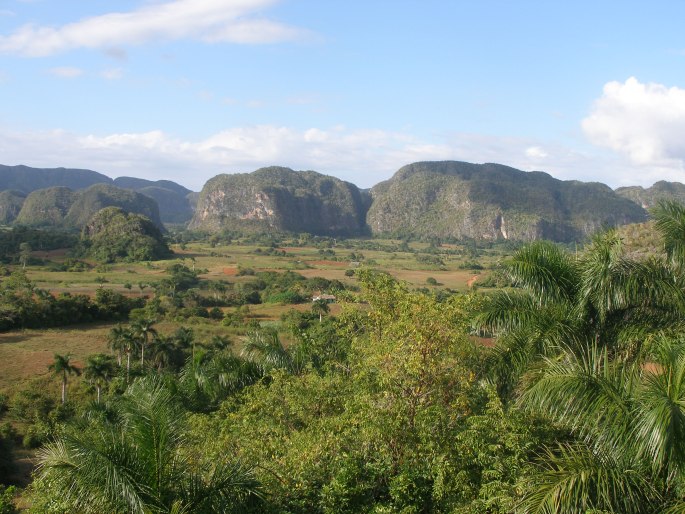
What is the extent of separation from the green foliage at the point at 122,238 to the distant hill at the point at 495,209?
3252 inches

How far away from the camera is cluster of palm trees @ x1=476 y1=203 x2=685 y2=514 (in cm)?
498

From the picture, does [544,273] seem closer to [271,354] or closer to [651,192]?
[271,354]

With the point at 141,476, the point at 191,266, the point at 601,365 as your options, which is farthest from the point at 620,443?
the point at 191,266

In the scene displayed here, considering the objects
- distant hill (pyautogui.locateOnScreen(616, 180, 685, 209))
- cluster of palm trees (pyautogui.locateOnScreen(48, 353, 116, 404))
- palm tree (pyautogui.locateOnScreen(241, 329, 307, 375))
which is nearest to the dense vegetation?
palm tree (pyautogui.locateOnScreen(241, 329, 307, 375))

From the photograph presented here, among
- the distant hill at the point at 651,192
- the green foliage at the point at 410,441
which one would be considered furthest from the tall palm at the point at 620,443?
the distant hill at the point at 651,192

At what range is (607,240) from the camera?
7.60 meters

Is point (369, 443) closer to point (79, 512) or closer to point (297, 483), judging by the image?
point (297, 483)

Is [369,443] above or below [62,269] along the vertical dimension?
above

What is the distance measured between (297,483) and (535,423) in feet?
8.73

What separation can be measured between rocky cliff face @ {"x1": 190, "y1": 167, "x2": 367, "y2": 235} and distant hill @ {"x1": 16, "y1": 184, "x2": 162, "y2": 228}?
16061mm

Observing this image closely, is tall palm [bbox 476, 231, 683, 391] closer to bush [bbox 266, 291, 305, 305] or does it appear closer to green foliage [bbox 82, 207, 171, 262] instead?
bush [bbox 266, 291, 305, 305]

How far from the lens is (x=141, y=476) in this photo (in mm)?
5520

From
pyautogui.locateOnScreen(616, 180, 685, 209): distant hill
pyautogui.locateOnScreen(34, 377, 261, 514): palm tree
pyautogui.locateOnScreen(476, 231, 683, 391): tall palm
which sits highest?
pyautogui.locateOnScreen(616, 180, 685, 209): distant hill

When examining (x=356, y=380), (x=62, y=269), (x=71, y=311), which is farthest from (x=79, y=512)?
(x=62, y=269)
